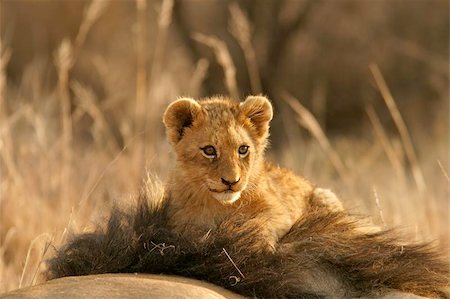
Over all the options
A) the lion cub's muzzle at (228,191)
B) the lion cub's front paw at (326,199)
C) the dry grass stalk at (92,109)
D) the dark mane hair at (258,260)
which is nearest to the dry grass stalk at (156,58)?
the dry grass stalk at (92,109)

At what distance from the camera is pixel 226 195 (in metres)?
3.35

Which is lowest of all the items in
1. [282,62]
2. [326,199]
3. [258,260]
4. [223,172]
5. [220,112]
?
[282,62]

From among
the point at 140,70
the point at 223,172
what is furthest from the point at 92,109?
the point at 223,172

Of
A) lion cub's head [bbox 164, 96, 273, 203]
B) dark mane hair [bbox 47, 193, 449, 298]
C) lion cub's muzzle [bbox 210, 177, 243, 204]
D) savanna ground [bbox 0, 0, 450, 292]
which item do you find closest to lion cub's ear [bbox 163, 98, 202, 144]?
lion cub's head [bbox 164, 96, 273, 203]

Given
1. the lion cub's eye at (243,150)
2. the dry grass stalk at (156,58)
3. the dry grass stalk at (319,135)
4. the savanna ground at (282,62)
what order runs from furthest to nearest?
the savanna ground at (282,62), the dry grass stalk at (319,135), the dry grass stalk at (156,58), the lion cub's eye at (243,150)

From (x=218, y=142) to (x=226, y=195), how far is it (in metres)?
0.19

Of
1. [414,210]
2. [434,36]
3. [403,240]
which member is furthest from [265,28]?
[403,240]

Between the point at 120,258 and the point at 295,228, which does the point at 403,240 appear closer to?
the point at 295,228

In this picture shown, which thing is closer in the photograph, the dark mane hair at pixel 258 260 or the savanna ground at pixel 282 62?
the dark mane hair at pixel 258 260

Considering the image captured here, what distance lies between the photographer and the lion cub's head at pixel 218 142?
11.0 feet

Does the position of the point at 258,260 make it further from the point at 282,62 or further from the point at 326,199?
the point at 282,62

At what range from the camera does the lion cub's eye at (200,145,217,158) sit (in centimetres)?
343

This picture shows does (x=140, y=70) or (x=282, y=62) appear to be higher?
(x=140, y=70)

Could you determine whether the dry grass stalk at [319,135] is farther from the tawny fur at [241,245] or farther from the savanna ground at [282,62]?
the savanna ground at [282,62]
